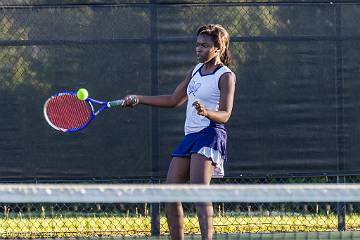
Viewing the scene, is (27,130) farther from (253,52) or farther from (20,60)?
(253,52)

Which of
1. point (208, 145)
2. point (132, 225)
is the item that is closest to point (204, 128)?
point (208, 145)

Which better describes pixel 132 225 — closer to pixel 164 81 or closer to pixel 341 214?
pixel 164 81

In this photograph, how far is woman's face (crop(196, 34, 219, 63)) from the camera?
5281 millimetres

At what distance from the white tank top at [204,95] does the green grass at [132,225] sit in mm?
1810

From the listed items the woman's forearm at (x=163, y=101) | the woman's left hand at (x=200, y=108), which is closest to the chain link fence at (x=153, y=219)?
Answer: the woman's forearm at (x=163, y=101)

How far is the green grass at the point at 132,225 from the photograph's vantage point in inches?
279

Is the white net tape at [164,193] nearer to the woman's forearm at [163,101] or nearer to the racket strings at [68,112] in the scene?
the woman's forearm at [163,101]

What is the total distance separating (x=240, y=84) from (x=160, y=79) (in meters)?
0.56

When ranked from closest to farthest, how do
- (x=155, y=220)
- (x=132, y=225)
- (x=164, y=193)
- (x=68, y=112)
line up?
(x=164, y=193) → (x=68, y=112) → (x=155, y=220) → (x=132, y=225)

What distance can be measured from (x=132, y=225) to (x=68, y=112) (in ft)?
5.23

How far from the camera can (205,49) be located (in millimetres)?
5293

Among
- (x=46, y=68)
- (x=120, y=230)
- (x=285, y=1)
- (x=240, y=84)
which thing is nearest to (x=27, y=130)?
(x=46, y=68)

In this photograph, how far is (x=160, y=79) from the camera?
23.1ft

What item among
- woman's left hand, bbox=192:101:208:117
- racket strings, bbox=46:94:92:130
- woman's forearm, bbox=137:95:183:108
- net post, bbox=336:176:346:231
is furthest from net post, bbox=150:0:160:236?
woman's left hand, bbox=192:101:208:117
